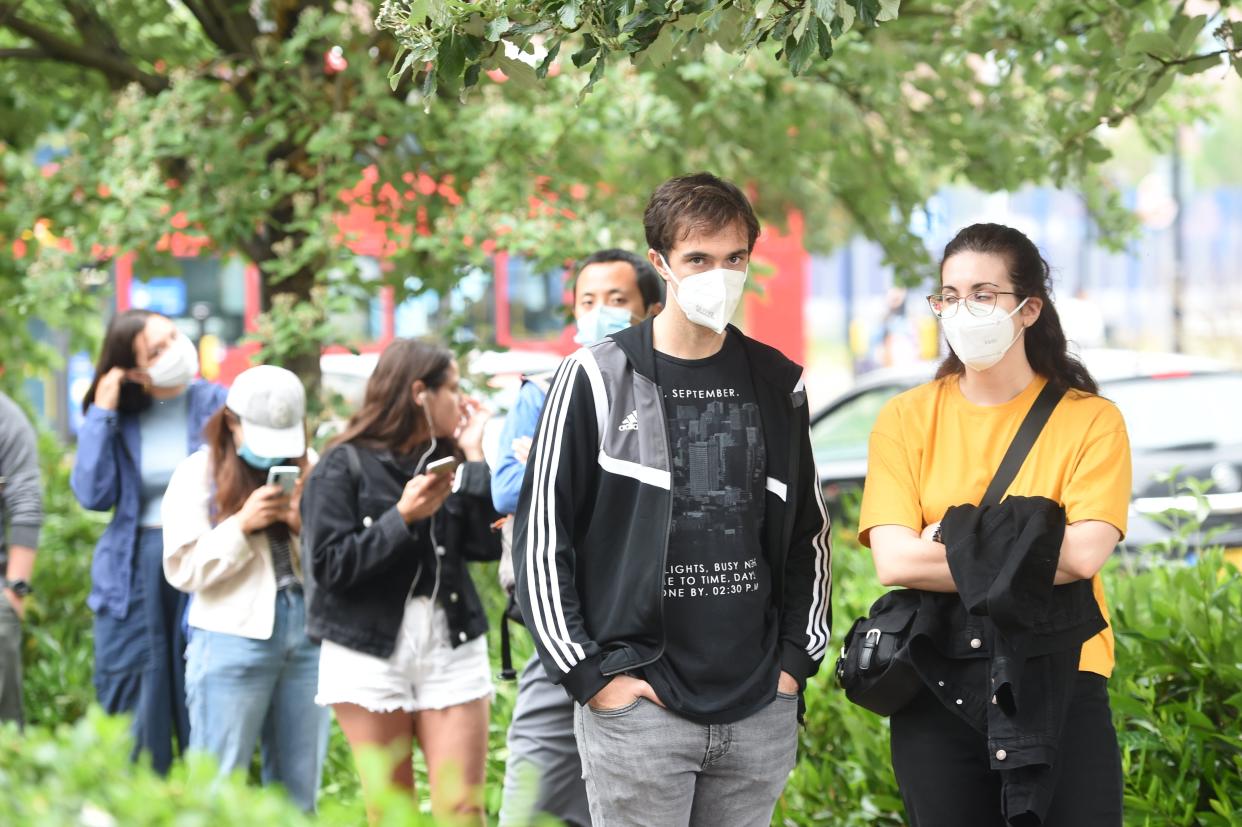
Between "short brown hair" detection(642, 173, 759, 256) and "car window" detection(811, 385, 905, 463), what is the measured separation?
21.1 ft

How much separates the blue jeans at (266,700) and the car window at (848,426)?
522 cm

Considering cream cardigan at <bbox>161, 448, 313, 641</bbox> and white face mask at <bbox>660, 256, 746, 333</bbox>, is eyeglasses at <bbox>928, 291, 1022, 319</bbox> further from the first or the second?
cream cardigan at <bbox>161, 448, 313, 641</bbox>

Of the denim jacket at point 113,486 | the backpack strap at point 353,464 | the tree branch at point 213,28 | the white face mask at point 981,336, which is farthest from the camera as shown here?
the tree branch at point 213,28

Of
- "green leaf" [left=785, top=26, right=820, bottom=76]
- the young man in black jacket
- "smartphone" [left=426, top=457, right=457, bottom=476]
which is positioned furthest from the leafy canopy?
the young man in black jacket

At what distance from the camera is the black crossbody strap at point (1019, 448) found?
329 centimetres

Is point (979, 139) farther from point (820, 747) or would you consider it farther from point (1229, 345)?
point (1229, 345)

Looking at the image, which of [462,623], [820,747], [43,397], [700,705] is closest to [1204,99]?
[820,747]

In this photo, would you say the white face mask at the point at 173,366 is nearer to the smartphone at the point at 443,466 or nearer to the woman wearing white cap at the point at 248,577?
the woman wearing white cap at the point at 248,577

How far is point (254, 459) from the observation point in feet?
16.0

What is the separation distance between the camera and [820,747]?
5.33 m

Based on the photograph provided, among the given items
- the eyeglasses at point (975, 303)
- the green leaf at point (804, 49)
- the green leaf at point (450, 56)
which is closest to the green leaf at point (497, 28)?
the green leaf at point (450, 56)

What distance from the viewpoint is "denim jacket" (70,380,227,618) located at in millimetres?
5641

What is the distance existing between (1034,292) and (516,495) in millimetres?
1393

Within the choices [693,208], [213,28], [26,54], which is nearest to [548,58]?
[693,208]
